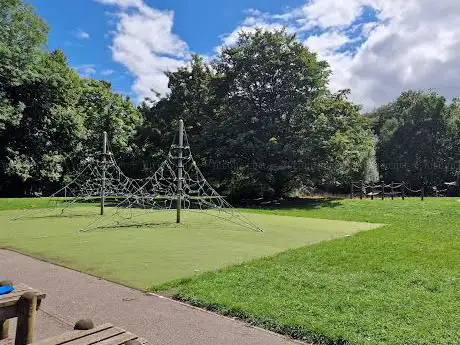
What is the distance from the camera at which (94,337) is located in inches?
103

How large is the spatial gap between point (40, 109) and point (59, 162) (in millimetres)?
3415

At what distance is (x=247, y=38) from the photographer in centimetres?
Result: 2244

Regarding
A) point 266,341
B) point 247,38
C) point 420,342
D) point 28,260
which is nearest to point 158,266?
point 28,260

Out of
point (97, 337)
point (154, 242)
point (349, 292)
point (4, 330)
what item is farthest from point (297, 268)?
point (97, 337)

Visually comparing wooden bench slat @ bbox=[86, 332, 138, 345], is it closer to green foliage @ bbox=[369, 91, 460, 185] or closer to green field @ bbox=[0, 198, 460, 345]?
green field @ bbox=[0, 198, 460, 345]

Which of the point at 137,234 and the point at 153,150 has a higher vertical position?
the point at 153,150

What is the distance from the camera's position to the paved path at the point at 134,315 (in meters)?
3.81

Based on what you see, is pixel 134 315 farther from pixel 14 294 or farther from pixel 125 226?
pixel 125 226

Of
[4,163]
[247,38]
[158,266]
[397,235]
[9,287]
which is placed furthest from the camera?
[4,163]

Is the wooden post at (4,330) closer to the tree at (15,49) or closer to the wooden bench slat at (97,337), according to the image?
the wooden bench slat at (97,337)

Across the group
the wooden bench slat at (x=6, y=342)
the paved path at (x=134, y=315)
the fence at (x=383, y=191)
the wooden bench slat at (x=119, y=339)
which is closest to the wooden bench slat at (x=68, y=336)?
the wooden bench slat at (x=119, y=339)

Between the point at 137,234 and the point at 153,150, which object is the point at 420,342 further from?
the point at 153,150

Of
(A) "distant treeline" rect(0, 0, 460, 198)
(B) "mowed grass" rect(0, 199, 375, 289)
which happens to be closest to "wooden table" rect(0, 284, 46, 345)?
(B) "mowed grass" rect(0, 199, 375, 289)

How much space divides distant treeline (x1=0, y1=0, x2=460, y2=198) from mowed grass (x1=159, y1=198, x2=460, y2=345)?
1219 cm
